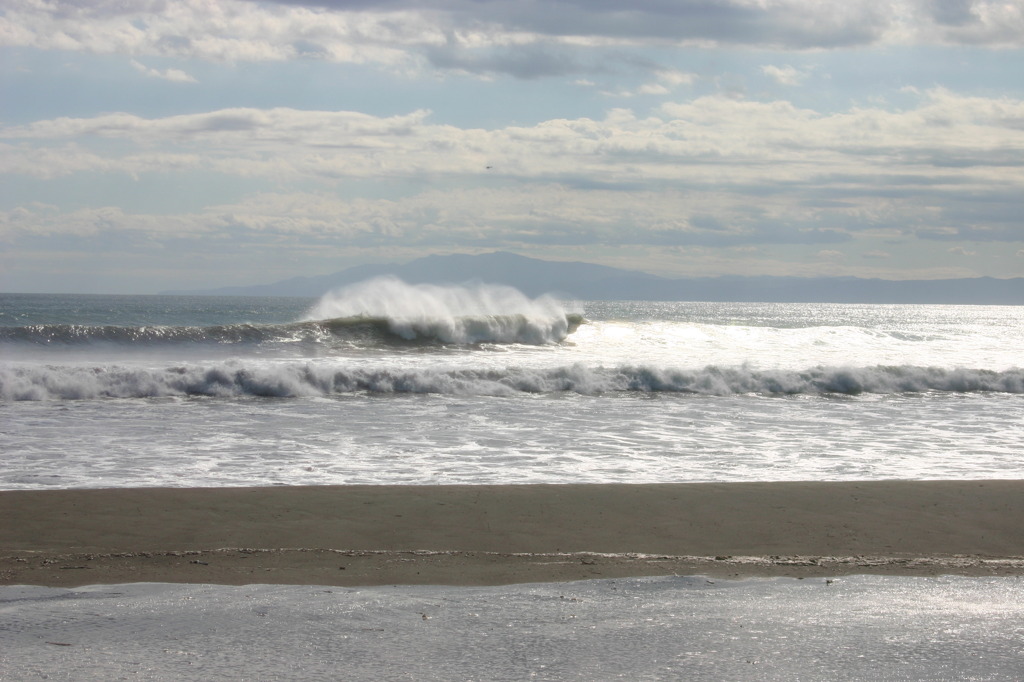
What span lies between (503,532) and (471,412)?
7.15 m

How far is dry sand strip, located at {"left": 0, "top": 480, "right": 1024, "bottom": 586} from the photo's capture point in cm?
498

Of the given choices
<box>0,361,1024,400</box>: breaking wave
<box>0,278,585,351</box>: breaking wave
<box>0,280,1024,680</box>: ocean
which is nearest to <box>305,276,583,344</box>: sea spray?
<box>0,278,585,351</box>: breaking wave

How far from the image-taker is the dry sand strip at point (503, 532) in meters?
4.98

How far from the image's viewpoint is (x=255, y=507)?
6.63m

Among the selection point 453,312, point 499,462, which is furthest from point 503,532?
point 453,312

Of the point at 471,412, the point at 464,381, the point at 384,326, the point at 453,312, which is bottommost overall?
the point at 471,412

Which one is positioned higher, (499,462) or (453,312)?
(453,312)

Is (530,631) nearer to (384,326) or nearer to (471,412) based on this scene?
(471,412)

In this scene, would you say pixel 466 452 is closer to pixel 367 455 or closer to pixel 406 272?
pixel 367 455

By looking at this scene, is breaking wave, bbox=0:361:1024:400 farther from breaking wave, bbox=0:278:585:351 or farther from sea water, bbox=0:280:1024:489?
breaking wave, bbox=0:278:585:351

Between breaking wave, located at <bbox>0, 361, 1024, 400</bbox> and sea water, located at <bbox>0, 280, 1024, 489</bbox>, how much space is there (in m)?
0.04

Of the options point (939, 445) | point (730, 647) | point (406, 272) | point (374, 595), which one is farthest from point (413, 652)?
point (406, 272)

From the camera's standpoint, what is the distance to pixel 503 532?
6.00 meters

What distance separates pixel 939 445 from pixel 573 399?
608 centimetres
